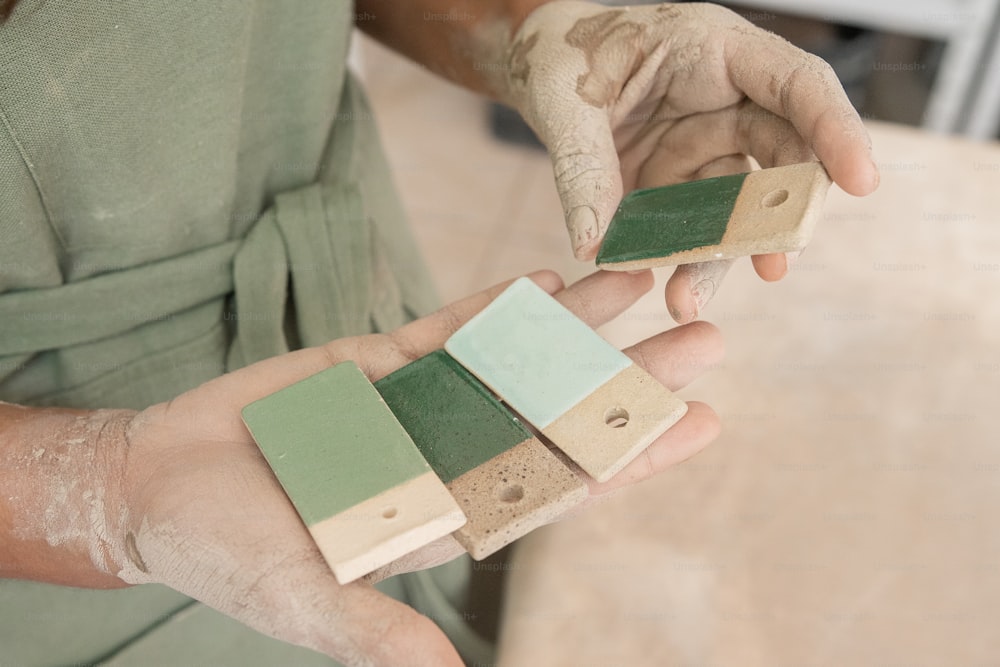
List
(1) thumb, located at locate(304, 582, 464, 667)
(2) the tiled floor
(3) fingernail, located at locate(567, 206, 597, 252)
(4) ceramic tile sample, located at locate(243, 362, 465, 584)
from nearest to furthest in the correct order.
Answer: (1) thumb, located at locate(304, 582, 464, 667)
(4) ceramic tile sample, located at locate(243, 362, 465, 584)
(3) fingernail, located at locate(567, 206, 597, 252)
(2) the tiled floor

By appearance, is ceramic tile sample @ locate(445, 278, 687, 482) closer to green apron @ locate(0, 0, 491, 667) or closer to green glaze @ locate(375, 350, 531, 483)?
green glaze @ locate(375, 350, 531, 483)

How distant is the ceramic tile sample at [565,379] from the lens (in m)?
0.87

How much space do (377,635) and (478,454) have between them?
0.27 meters

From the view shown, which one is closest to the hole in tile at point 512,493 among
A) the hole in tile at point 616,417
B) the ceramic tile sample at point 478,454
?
the ceramic tile sample at point 478,454

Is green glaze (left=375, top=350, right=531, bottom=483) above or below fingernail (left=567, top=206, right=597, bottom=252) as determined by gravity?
below

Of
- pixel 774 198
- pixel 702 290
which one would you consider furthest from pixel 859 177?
pixel 702 290

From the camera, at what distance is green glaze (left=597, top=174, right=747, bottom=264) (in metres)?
0.90

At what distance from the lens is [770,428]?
1379mm

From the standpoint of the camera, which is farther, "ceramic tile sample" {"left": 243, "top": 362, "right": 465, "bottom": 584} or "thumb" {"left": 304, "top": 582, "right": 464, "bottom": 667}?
"ceramic tile sample" {"left": 243, "top": 362, "right": 465, "bottom": 584}

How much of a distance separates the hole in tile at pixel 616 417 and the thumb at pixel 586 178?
0.63 ft

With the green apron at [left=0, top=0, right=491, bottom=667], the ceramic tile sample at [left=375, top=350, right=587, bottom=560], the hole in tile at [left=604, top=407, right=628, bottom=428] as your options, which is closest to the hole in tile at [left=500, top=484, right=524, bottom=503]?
the ceramic tile sample at [left=375, top=350, right=587, bottom=560]

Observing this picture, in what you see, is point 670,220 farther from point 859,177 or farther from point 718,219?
point 859,177

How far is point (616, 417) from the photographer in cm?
90

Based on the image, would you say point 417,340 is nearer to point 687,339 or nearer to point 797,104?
point 687,339
